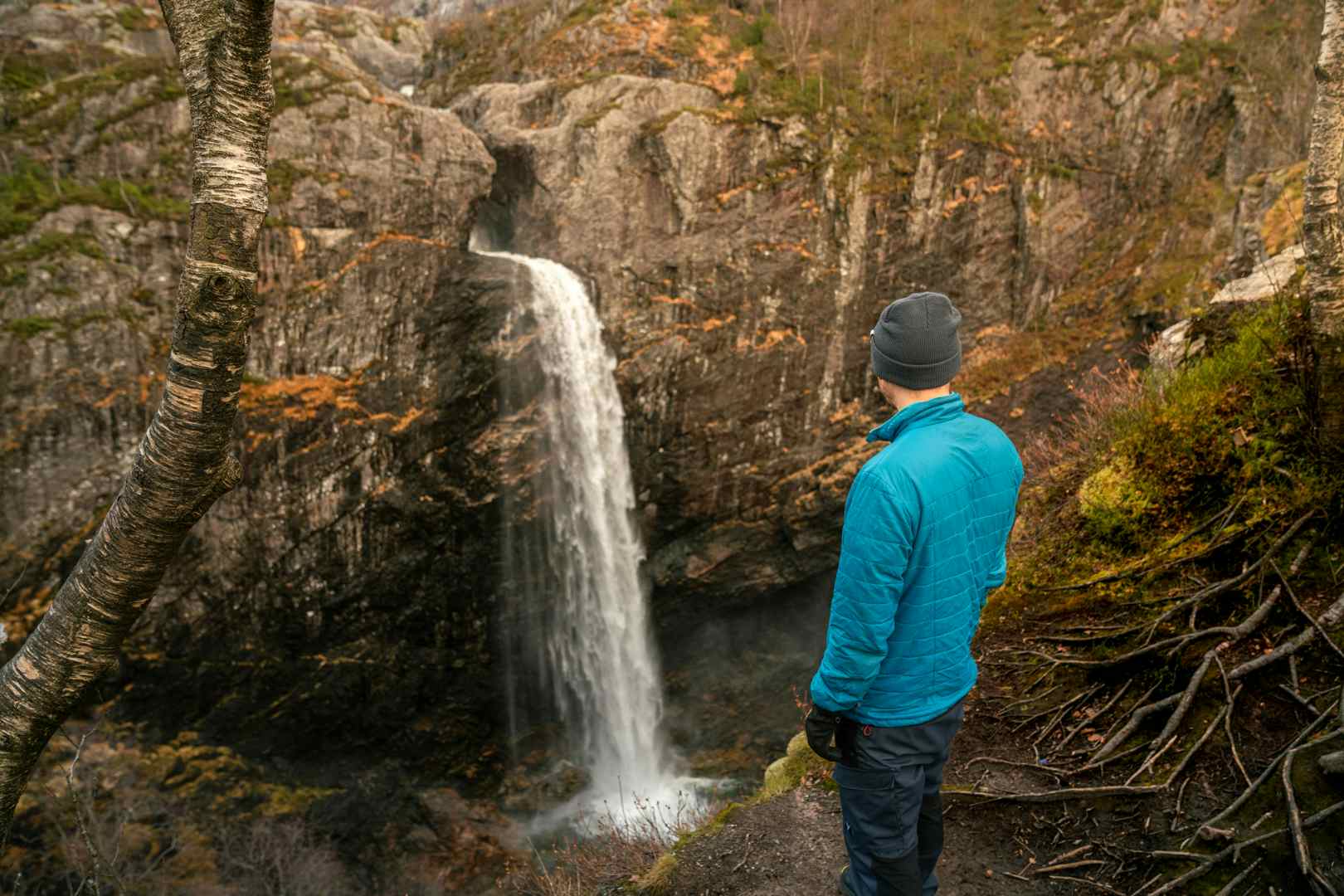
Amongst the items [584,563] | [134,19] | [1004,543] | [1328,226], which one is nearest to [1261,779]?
[1004,543]

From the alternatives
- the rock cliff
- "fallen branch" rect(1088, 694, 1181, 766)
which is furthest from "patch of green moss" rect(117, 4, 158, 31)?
"fallen branch" rect(1088, 694, 1181, 766)

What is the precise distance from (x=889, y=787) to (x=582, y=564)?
14.1m

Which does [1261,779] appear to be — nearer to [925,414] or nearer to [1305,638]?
[1305,638]

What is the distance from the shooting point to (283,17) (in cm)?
1950

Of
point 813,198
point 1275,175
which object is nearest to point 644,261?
point 813,198

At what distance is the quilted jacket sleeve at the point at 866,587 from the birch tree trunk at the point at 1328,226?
3.11 meters

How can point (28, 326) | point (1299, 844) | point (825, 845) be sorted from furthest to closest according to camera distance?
1. point (28, 326)
2. point (825, 845)
3. point (1299, 844)

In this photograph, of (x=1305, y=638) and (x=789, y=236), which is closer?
(x=1305, y=638)

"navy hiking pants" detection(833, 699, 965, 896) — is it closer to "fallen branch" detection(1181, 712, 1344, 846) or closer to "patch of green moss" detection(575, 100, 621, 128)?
"fallen branch" detection(1181, 712, 1344, 846)

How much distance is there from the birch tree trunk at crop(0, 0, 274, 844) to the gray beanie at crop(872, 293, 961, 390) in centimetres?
220

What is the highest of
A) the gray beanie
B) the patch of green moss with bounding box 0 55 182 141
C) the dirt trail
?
the patch of green moss with bounding box 0 55 182 141

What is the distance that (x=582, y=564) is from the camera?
53.1 ft

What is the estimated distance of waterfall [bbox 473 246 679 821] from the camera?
1570 cm

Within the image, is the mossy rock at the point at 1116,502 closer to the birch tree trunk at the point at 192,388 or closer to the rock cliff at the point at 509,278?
the birch tree trunk at the point at 192,388
